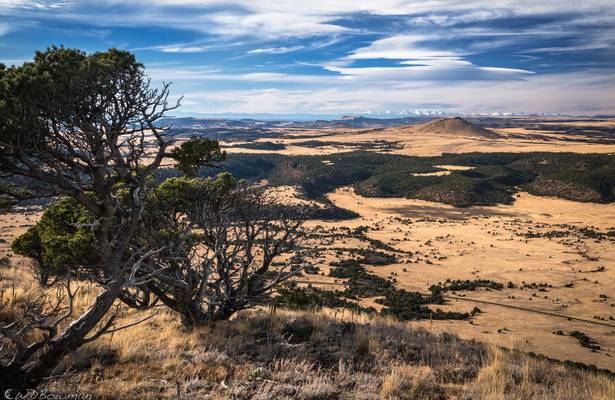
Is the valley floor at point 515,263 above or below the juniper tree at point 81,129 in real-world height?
below

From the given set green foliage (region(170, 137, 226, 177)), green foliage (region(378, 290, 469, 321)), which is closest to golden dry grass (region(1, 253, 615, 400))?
green foliage (region(170, 137, 226, 177))

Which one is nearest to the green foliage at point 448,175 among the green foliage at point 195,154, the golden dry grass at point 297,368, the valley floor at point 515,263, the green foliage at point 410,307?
the valley floor at point 515,263

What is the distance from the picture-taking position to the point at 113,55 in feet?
24.5

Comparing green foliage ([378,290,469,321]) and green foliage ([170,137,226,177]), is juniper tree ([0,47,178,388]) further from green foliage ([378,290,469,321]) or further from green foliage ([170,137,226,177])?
green foliage ([378,290,469,321])

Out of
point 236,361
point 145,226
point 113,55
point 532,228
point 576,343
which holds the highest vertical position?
point 113,55

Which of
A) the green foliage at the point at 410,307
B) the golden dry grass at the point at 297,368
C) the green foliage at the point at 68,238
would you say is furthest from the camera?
the green foliage at the point at 410,307

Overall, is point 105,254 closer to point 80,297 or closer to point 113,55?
point 113,55

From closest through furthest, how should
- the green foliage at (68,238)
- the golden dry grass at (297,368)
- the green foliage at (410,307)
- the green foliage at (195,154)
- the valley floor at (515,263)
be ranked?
the golden dry grass at (297,368)
the green foliage at (195,154)
the green foliage at (68,238)
the valley floor at (515,263)
the green foliage at (410,307)

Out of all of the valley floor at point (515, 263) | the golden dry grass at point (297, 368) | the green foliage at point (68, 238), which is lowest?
the valley floor at point (515, 263)

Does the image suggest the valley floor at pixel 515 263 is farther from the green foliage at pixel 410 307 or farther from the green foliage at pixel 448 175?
the green foliage at pixel 448 175

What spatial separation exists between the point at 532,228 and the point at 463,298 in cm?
3807

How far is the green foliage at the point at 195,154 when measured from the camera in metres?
8.51

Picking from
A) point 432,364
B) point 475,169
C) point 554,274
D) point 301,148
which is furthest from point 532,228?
point 301,148

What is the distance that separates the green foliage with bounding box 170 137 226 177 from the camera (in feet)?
27.9
